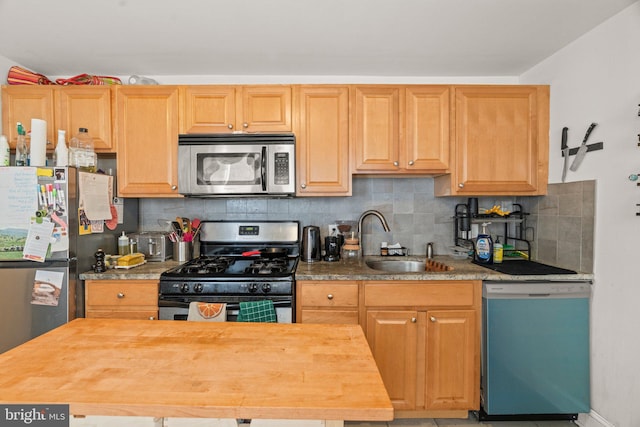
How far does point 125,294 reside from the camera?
2.12 meters

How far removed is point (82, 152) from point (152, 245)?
2.55ft

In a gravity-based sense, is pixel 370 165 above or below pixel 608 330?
above

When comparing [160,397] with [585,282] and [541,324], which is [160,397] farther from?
[585,282]

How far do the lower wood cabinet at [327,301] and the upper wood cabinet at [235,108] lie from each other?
44.2 inches

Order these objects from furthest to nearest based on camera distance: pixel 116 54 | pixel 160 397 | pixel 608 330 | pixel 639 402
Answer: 1. pixel 116 54
2. pixel 608 330
3. pixel 639 402
4. pixel 160 397

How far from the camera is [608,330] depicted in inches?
74.7

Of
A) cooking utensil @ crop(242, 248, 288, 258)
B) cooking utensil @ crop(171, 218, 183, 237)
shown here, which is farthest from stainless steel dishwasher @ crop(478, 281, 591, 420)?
cooking utensil @ crop(171, 218, 183, 237)

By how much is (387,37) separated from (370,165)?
0.81 metres

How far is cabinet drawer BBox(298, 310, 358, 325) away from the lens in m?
2.11

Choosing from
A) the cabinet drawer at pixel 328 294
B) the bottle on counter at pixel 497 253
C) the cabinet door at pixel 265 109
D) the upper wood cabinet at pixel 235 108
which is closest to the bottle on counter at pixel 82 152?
the upper wood cabinet at pixel 235 108

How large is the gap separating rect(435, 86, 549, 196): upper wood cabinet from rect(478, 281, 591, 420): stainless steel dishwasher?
2.50ft

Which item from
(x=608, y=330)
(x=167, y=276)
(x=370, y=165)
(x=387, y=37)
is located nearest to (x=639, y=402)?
(x=608, y=330)

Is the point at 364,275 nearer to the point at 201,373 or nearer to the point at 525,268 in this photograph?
the point at 525,268

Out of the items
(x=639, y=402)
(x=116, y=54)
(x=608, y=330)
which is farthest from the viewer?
(x=116, y=54)
